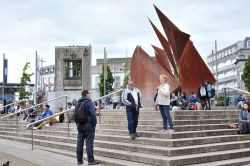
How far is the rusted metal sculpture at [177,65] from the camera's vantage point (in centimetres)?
1619

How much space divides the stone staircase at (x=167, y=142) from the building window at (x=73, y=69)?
17.5m

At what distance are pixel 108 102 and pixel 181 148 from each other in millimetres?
14084

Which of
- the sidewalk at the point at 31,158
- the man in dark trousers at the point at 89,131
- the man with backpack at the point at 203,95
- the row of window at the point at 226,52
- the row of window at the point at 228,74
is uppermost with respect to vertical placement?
the row of window at the point at 226,52

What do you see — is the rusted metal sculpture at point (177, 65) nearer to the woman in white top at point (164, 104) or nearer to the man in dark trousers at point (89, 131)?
the woman in white top at point (164, 104)

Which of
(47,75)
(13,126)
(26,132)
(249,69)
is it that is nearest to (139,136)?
(26,132)

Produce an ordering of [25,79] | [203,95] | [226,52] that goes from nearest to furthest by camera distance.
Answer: [203,95], [25,79], [226,52]

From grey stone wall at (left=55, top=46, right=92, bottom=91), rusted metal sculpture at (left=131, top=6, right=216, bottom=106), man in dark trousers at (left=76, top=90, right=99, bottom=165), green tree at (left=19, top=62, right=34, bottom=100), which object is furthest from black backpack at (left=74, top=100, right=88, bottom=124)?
green tree at (left=19, top=62, right=34, bottom=100)

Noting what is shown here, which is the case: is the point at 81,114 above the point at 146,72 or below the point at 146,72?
below

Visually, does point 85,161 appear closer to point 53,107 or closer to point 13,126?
point 13,126

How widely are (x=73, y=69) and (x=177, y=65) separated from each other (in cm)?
1573

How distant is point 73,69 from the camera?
31.7 metres

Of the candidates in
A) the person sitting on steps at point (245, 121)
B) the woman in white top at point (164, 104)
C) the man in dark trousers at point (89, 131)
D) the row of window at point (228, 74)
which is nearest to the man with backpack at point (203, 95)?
the person sitting on steps at point (245, 121)

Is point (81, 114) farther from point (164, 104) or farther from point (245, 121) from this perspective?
point (245, 121)

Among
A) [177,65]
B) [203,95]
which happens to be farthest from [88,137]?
[177,65]
